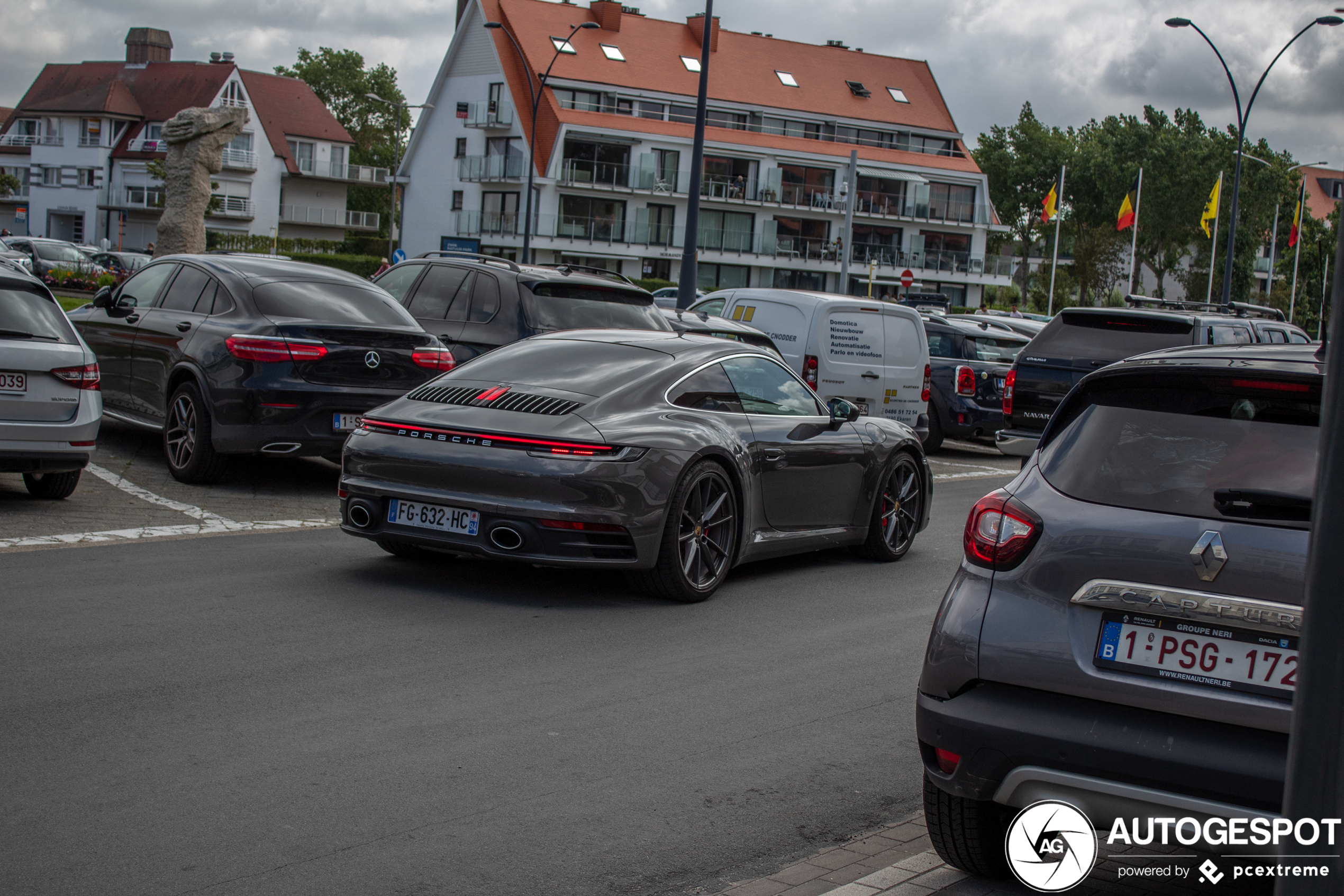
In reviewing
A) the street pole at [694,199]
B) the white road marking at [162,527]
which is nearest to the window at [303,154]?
the street pole at [694,199]

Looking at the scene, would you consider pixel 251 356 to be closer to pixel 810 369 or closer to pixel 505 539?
pixel 505 539

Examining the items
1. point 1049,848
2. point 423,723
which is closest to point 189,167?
point 423,723

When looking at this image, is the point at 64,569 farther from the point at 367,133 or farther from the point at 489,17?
the point at 367,133

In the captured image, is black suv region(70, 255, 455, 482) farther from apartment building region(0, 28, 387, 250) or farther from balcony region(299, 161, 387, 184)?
balcony region(299, 161, 387, 184)

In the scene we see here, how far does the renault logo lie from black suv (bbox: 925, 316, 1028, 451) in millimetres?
15048

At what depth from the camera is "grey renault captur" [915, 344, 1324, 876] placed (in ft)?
11.6

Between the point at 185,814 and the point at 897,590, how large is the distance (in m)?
5.34

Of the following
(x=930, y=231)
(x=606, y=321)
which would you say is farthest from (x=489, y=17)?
(x=606, y=321)

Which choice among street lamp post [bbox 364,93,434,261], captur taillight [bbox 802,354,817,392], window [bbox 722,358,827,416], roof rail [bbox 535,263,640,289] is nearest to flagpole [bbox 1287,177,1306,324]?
street lamp post [bbox 364,93,434,261]

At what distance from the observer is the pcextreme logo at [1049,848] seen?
395 centimetres

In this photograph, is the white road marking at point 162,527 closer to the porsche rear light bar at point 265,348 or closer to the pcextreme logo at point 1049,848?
the porsche rear light bar at point 265,348

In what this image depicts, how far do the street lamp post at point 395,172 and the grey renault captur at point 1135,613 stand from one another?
45038 millimetres

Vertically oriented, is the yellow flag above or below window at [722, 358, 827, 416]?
above

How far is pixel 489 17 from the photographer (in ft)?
227
